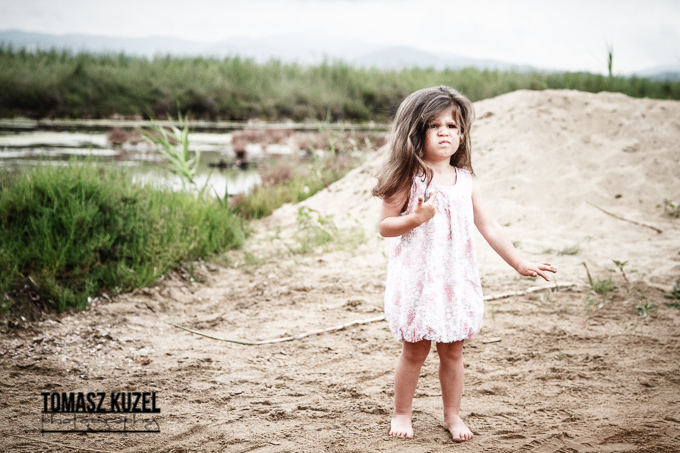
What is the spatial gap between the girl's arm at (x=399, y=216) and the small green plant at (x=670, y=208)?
3.85m

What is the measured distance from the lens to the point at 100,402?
254cm

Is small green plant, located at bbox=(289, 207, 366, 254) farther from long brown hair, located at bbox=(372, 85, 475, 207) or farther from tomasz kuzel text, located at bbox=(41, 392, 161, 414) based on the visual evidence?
long brown hair, located at bbox=(372, 85, 475, 207)

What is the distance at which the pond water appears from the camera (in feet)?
27.3

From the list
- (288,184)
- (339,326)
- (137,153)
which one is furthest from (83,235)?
(137,153)

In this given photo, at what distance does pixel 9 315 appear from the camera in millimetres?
3420

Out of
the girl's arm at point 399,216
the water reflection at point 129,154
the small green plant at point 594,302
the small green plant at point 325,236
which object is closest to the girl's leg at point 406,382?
the girl's arm at point 399,216

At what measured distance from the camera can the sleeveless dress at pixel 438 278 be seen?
2.14 meters

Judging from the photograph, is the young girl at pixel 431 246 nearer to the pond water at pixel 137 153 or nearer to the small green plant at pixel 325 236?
the small green plant at pixel 325 236

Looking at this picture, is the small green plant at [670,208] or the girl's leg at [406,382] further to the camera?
the small green plant at [670,208]

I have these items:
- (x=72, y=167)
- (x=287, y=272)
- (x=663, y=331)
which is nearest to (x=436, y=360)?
(x=663, y=331)

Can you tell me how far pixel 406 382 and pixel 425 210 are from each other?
747mm

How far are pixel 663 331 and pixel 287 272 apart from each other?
271 cm

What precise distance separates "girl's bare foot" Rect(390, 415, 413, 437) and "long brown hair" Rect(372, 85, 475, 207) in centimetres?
93

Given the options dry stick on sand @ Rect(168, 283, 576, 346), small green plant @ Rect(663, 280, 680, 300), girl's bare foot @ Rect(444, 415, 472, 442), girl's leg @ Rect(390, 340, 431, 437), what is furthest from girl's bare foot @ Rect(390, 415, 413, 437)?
small green plant @ Rect(663, 280, 680, 300)
